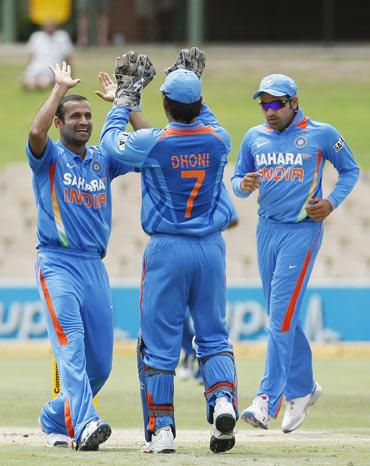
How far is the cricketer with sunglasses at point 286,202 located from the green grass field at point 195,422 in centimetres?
55

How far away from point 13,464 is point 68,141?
2065 mm

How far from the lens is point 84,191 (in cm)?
847

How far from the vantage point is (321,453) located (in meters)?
8.05

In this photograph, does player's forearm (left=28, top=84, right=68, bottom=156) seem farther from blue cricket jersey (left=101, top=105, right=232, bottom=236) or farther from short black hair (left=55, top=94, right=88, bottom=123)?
blue cricket jersey (left=101, top=105, right=232, bottom=236)

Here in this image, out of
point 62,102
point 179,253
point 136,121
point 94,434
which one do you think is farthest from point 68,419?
point 62,102

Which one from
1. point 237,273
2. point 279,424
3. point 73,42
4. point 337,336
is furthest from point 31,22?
point 279,424

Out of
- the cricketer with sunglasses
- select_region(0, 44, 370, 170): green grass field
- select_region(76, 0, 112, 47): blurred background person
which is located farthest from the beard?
select_region(76, 0, 112, 47): blurred background person

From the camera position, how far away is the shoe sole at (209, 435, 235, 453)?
8.02m

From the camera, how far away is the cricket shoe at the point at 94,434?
26.0 feet

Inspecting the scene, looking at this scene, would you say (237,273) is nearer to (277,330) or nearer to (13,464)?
(277,330)

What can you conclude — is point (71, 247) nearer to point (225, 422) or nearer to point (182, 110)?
point (182, 110)

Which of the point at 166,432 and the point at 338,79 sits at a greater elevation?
the point at 166,432

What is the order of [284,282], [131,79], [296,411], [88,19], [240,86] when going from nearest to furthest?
1. [131,79]
2. [284,282]
3. [296,411]
4. [240,86]
5. [88,19]

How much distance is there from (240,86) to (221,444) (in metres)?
18.5
